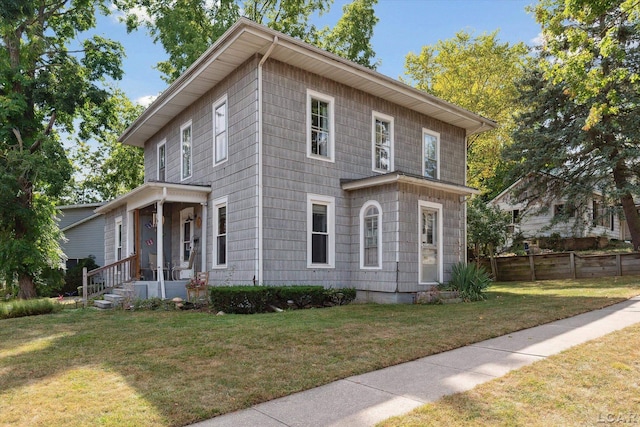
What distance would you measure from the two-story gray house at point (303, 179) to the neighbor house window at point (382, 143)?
42 mm

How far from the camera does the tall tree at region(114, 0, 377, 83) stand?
2148 cm

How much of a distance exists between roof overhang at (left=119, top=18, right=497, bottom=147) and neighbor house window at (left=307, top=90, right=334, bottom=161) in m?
0.68

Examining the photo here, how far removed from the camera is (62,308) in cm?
1152

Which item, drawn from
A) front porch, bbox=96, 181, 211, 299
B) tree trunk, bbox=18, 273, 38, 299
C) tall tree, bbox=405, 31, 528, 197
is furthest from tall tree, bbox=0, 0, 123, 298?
tall tree, bbox=405, 31, 528, 197

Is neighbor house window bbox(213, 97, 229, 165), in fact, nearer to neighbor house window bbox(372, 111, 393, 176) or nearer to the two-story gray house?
the two-story gray house

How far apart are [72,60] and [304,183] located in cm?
1308

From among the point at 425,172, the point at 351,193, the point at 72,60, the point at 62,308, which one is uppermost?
the point at 72,60

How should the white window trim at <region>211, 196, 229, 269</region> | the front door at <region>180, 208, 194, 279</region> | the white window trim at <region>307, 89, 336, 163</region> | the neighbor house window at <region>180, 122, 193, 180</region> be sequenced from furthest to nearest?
the front door at <region>180, 208, 194, 279</region>, the neighbor house window at <region>180, 122, 193, 180</region>, the white window trim at <region>211, 196, 229, 269</region>, the white window trim at <region>307, 89, 336, 163</region>

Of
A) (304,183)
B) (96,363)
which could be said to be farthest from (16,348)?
(304,183)

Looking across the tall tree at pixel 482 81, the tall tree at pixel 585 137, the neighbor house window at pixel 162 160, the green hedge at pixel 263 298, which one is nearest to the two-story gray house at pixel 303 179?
the green hedge at pixel 263 298

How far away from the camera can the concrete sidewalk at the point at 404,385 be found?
359 centimetres

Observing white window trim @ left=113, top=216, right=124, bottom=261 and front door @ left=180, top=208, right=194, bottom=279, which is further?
white window trim @ left=113, top=216, right=124, bottom=261

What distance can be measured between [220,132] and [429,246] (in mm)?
6554

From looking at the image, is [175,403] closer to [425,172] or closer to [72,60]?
[425,172]
